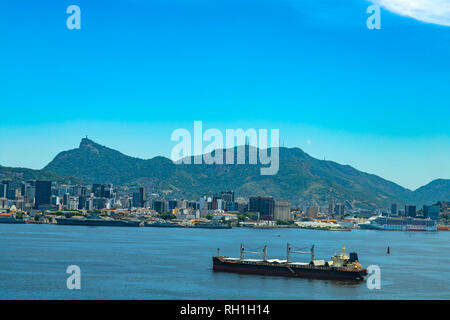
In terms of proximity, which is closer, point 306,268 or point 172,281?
point 172,281

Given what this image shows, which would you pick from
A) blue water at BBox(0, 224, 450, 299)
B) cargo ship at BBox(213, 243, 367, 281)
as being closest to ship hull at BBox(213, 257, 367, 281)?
cargo ship at BBox(213, 243, 367, 281)

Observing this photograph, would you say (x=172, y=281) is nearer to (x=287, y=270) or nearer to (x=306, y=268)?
(x=287, y=270)

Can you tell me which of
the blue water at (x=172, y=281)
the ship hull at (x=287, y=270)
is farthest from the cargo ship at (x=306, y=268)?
the blue water at (x=172, y=281)

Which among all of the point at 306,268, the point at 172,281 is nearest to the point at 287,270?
the point at 306,268

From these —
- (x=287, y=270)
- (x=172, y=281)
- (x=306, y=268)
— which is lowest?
(x=172, y=281)

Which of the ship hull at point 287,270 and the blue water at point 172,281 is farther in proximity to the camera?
the ship hull at point 287,270

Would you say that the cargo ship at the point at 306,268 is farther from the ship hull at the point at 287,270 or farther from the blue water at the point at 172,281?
the blue water at the point at 172,281

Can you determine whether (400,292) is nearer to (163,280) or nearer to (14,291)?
(163,280)

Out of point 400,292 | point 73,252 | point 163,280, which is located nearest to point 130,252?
point 73,252
